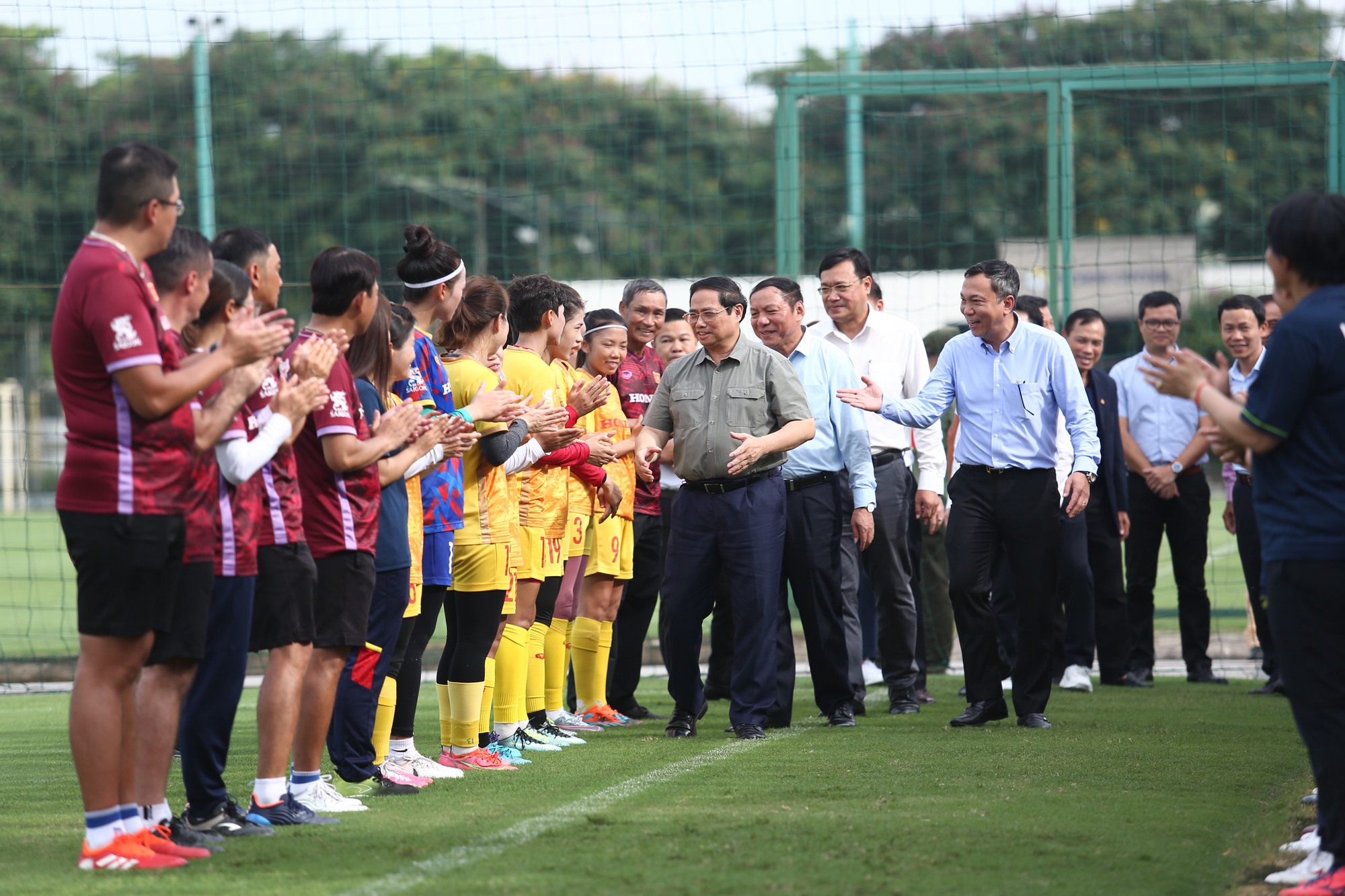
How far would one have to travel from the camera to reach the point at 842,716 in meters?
7.66

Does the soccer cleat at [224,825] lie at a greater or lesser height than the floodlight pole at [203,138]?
lesser

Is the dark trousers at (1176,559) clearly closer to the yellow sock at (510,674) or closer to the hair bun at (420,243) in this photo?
the yellow sock at (510,674)

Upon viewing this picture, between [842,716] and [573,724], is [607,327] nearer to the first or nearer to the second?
[573,724]

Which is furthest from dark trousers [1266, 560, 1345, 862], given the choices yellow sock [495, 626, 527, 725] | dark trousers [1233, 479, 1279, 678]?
dark trousers [1233, 479, 1279, 678]

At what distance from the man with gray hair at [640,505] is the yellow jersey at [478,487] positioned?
217 centimetres

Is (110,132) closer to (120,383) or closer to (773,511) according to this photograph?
(773,511)

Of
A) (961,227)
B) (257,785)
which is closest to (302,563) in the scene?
(257,785)

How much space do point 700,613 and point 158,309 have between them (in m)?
3.54

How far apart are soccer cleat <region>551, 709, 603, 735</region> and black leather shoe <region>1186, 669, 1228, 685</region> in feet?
13.1

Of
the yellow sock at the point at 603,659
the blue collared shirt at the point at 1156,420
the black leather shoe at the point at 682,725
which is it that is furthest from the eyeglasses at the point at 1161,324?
the black leather shoe at the point at 682,725

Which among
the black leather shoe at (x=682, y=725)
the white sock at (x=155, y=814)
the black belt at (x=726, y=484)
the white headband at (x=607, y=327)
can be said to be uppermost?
the white headband at (x=607, y=327)

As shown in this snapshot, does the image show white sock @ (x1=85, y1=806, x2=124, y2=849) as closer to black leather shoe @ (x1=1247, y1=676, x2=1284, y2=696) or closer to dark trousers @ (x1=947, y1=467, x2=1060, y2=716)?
dark trousers @ (x1=947, y1=467, x2=1060, y2=716)

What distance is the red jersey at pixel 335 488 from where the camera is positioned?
4879 mm

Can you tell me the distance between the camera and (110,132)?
99.0ft
